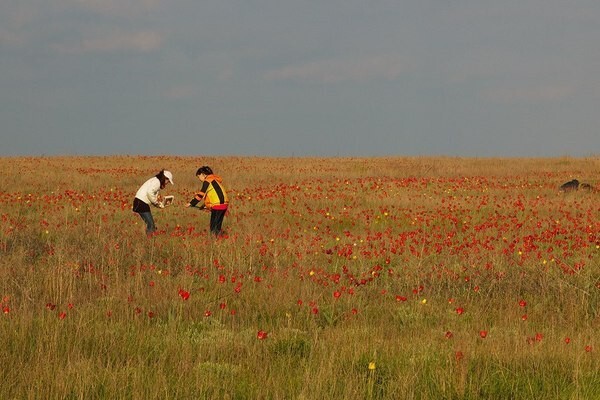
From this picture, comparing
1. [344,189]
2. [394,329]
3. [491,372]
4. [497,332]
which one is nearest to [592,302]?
[497,332]

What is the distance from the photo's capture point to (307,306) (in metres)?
7.61

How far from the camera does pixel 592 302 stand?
842cm

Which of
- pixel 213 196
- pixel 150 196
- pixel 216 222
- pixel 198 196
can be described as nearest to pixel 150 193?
pixel 150 196

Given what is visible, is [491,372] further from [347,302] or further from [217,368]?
[347,302]

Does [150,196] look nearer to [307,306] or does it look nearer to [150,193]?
[150,193]

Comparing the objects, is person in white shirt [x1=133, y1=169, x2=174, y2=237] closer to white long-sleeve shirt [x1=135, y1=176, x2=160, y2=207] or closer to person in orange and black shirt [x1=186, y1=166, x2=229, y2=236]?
white long-sleeve shirt [x1=135, y1=176, x2=160, y2=207]

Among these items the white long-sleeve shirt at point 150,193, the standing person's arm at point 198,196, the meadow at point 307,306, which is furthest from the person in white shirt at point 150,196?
the standing person's arm at point 198,196

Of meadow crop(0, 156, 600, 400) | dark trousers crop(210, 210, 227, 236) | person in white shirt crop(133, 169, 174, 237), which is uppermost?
person in white shirt crop(133, 169, 174, 237)

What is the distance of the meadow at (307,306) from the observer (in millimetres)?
4660

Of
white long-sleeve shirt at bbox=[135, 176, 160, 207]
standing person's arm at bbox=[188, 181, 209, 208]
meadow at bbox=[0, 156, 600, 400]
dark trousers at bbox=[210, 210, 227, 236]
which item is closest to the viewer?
meadow at bbox=[0, 156, 600, 400]

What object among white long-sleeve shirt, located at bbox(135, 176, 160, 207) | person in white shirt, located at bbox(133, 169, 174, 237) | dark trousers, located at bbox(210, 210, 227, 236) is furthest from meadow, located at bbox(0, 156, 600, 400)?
white long-sleeve shirt, located at bbox(135, 176, 160, 207)

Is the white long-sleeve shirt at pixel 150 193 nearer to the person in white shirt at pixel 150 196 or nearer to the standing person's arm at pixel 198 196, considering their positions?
the person in white shirt at pixel 150 196

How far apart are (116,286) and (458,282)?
503 centimetres

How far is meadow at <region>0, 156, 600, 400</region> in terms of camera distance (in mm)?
4660
